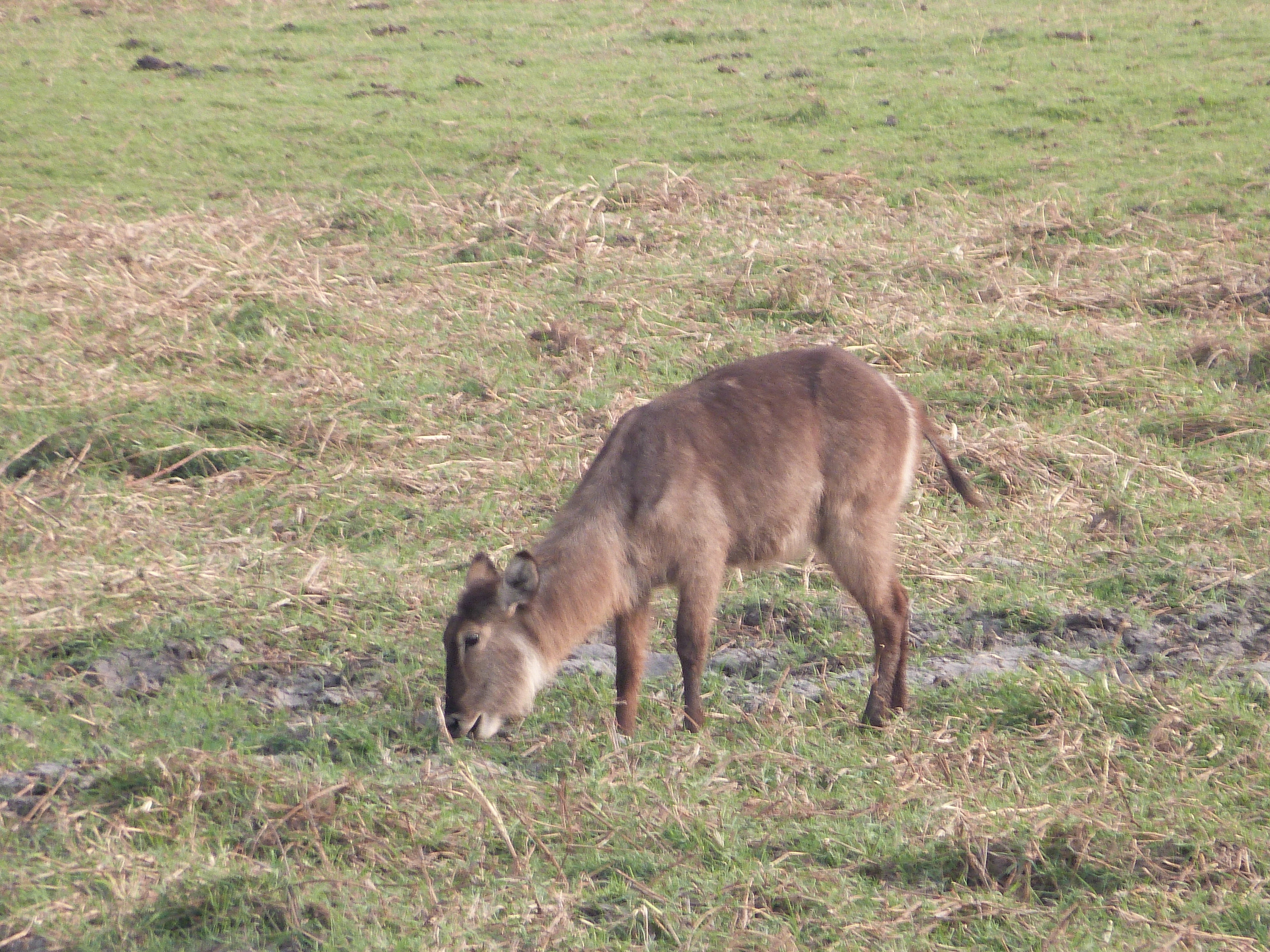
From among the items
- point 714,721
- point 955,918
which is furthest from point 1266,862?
point 714,721

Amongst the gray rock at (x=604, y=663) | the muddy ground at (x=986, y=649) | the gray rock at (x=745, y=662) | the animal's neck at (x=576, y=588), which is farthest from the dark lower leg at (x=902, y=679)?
the animal's neck at (x=576, y=588)

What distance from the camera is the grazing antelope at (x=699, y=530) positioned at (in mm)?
3711

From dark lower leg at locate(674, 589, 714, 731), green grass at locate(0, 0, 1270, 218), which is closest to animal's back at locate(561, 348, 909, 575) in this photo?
dark lower leg at locate(674, 589, 714, 731)

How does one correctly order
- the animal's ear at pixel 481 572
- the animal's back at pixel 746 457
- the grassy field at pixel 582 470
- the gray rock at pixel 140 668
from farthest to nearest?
1. the gray rock at pixel 140 668
2. the animal's back at pixel 746 457
3. the animal's ear at pixel 481 572
4. the grassy field at pixel 582 470

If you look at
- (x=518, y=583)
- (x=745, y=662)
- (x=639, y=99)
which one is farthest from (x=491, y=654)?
(x=639, y=99)

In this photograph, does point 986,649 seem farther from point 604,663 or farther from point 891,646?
point 604,663

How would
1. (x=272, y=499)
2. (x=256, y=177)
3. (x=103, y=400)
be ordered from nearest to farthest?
1. (x=272, y=499)
2. (x=103, y=400)
3. (x=256, y=177)

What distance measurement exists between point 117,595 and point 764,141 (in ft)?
22.0

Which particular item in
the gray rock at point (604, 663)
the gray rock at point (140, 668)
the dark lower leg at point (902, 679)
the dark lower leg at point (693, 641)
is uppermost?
the dark lower leg at point (693, 641)

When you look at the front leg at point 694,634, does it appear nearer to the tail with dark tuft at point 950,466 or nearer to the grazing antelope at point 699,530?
the grazing antelope at point 699,530

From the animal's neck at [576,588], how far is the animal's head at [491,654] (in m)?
0.06

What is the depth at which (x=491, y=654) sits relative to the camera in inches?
145

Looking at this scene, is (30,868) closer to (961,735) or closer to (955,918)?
(955,918)

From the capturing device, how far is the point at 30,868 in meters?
3.01
